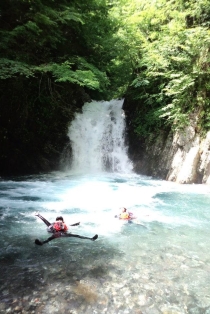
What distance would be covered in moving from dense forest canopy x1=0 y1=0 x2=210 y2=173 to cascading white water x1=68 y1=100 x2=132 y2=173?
34.9 inches

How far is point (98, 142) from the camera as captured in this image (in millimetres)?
14742

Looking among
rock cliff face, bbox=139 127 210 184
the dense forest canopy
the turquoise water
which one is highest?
the dense forest canopy

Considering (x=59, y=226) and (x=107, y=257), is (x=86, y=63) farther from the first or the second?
(x=107, y=257)

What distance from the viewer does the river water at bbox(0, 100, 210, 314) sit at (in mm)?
3426

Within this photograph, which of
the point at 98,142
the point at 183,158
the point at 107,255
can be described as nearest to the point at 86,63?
the point at 98,142

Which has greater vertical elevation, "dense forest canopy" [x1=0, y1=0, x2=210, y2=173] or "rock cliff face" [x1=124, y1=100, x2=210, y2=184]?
"dense forest canopy" [x1=0, y1=0, x2=210, y2=173]

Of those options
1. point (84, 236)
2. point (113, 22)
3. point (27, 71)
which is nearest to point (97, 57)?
point (113, 22)

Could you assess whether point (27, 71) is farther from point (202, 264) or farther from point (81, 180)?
point (202, 264)

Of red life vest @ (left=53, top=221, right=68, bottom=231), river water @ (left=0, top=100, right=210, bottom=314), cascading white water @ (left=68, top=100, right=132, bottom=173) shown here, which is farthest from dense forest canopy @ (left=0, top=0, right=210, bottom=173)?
red life vest @ (left=53, top=221, right=68, bottom=231)

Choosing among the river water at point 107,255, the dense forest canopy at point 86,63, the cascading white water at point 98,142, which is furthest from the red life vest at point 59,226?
the cascading white water at point 98,142

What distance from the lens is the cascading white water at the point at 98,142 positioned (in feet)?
46.7

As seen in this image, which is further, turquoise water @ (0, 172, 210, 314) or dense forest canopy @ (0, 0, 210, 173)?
dense forest canopy @ (0, 0, 210, 173)

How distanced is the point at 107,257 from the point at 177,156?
7716 millimetres

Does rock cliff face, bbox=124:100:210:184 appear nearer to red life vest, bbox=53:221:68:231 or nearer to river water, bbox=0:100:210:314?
river water, bbox=0:100:210:314
